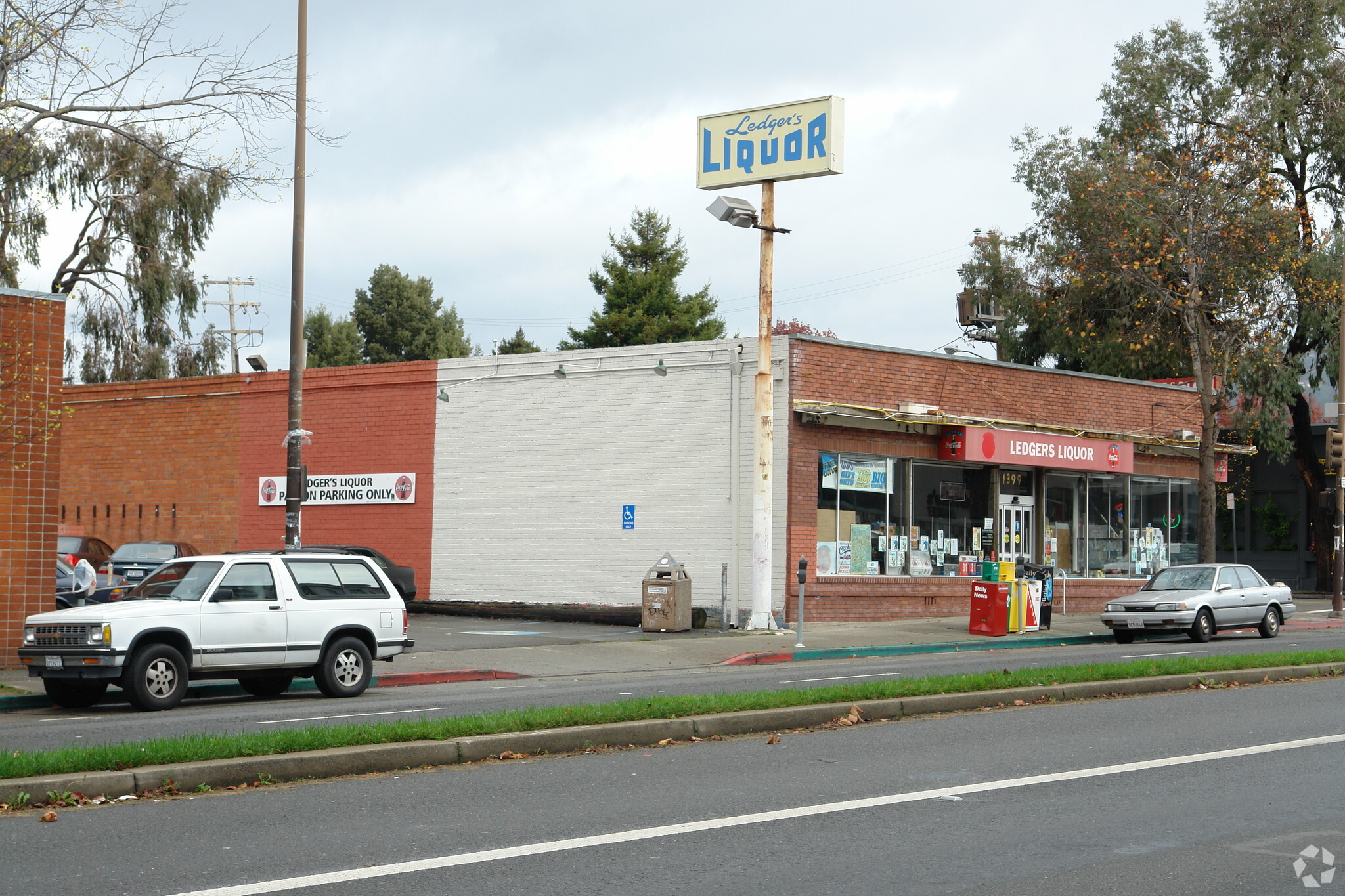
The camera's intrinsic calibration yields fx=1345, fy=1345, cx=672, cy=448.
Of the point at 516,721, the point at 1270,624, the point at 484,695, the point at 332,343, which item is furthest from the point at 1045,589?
→ the point at 332,343

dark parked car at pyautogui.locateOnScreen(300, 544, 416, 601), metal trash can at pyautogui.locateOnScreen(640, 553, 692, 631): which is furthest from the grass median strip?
dark parked car at pyautogui.locateOnScreen(300, 544, 416, 601)

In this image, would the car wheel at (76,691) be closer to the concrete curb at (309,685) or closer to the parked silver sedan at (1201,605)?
the concrete curb at (309,685)

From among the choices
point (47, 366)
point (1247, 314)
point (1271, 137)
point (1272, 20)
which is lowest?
point (47, 366)

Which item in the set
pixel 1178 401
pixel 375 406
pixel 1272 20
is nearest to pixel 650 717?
pixel 375 406

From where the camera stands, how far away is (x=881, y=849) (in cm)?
720

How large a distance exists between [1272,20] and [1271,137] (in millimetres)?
4126

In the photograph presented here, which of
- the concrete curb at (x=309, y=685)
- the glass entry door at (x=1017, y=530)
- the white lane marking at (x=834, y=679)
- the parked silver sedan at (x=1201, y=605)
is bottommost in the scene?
the concrete curb at (x=309, y=685)

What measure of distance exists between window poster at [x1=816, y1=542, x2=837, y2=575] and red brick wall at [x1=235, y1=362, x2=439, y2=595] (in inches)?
370

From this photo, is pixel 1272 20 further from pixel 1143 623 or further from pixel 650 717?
pixel 650 717

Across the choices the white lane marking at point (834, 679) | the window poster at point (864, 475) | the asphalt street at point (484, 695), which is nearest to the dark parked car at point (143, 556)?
the asphalt street at point (484, 695)

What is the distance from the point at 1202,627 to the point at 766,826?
18.2m

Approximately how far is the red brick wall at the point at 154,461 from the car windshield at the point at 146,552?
4.89 meters

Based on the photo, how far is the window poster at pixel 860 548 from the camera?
1045 inches

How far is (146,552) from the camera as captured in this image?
2830 cm
